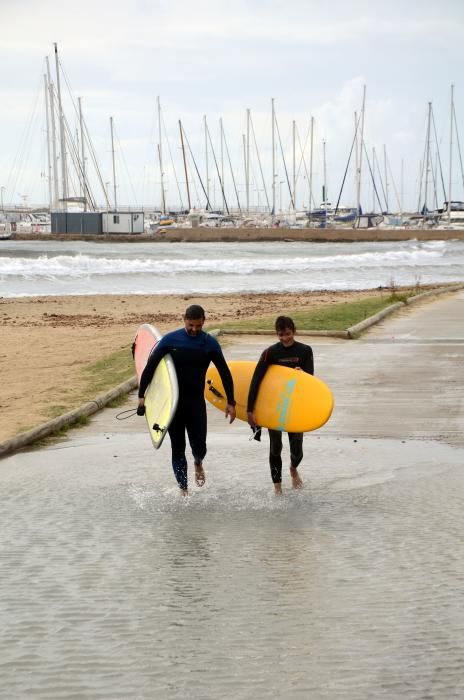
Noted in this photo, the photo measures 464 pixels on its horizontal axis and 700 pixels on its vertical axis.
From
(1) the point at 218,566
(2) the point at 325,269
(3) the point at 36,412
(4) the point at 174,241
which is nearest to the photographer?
(1) the point at 218,566

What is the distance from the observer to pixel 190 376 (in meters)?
7.64

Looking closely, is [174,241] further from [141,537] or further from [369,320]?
[141,537]

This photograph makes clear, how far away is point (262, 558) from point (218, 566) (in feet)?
1.01

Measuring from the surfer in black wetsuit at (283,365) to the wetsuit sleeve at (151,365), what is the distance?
0.76 m

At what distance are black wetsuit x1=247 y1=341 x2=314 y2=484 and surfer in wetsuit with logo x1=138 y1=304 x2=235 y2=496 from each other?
0.21 m

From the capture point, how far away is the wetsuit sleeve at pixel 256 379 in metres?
7.82

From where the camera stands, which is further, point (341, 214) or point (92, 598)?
Result: point (341, 214)

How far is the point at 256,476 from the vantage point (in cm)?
846

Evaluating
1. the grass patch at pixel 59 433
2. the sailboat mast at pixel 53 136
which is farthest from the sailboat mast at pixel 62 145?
the grass patch at pixel 59 433

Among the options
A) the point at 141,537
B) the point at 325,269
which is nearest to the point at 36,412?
the point at 141,537

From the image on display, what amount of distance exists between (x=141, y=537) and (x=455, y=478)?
2875 mm

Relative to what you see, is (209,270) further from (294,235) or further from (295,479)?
(295,479)

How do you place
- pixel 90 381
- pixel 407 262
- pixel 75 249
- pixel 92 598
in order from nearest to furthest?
pixel 92 598 < pixel 90 381 < pixel 407 262 < pixel 75 249

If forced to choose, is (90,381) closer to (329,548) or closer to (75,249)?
(329,548)
